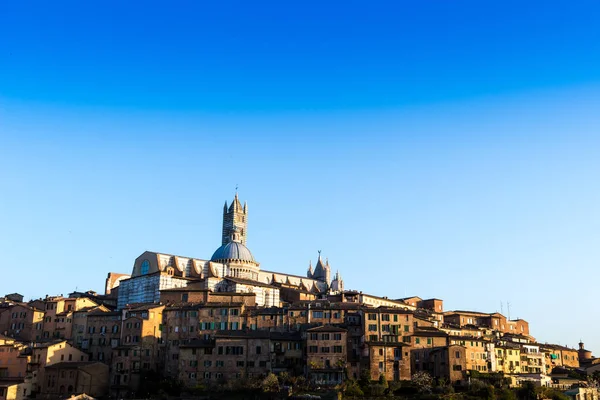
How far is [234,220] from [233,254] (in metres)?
24.4

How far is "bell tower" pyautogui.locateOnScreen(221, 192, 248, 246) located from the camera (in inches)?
5984

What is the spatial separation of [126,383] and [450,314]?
54519 millimetres

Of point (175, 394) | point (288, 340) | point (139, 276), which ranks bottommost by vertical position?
point (175, 394)

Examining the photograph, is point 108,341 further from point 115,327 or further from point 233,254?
point 233,254

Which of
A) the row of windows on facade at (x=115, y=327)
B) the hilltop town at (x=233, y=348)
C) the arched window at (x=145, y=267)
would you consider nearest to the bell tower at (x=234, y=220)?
the arched window at (x=145, y=267)

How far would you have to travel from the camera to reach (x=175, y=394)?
77062 mm

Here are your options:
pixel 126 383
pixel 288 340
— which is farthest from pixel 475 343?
pixel 126 383

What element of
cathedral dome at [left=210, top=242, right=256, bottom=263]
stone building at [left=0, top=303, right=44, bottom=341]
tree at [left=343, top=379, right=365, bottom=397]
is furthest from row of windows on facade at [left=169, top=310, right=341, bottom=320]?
cathedral dome at [left=210, top=242, right=256, bottom=263]

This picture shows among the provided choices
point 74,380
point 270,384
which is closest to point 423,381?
point 270,384

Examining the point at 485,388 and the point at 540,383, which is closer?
the point at 485,388

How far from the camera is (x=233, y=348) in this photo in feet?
258

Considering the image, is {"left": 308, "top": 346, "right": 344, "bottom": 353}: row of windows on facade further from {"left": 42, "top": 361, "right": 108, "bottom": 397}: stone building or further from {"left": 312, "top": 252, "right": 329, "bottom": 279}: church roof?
{"left": 312, "top": 252, "right": 329, "bottom": 279}: church roof

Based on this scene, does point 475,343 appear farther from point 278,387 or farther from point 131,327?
point 131,327

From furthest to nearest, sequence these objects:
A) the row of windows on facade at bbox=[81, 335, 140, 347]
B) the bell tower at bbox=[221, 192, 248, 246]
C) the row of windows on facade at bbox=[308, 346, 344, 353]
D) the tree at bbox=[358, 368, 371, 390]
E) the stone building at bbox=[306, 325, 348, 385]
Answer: the bell tower at bbox=[221, 192, 248, 246]
the row of windows on facade at bbox=[81, 335, 140, 347]
the row of windows on facade at bbox=[308, 346, 344, 353]
the stone building at bbox=[306, 325, 348, 385]
the tree at bbox=[358, 368, 371, 390]
